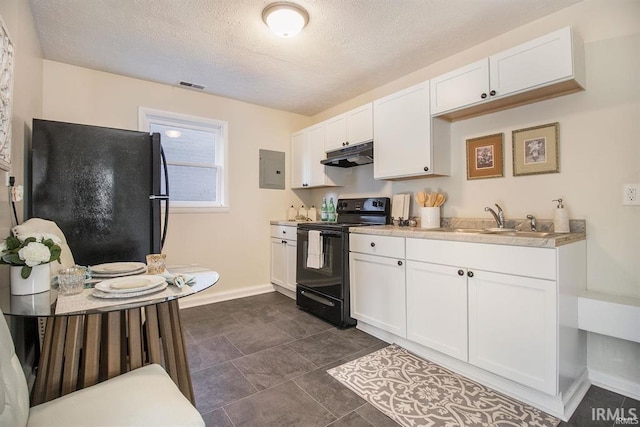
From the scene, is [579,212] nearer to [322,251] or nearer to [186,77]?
[322,251]

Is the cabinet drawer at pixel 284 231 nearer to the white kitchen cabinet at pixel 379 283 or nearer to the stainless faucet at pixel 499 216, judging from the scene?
the white kitchen cabinet at pixel 379 283

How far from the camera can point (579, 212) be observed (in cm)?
197

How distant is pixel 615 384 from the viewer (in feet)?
6.00

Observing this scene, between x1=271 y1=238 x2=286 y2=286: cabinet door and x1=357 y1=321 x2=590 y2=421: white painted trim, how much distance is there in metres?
1.86

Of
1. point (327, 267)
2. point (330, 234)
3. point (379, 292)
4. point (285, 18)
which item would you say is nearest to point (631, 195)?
point (379, 292)

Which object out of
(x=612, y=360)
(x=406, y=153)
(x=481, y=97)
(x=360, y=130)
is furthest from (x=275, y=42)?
(x=612, y=360)

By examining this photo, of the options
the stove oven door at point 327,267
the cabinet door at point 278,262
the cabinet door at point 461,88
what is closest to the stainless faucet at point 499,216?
the cabinet door at point 461,88

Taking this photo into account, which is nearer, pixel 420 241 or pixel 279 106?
pixel 420 241

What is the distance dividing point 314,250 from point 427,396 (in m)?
1.56

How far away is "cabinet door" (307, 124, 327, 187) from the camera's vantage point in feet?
12.1

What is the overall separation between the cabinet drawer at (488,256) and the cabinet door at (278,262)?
1.89 m

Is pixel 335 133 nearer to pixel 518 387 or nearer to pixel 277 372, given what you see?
pixel 277 372

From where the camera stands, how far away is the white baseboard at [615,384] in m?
1.77

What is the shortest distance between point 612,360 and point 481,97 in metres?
1.86
